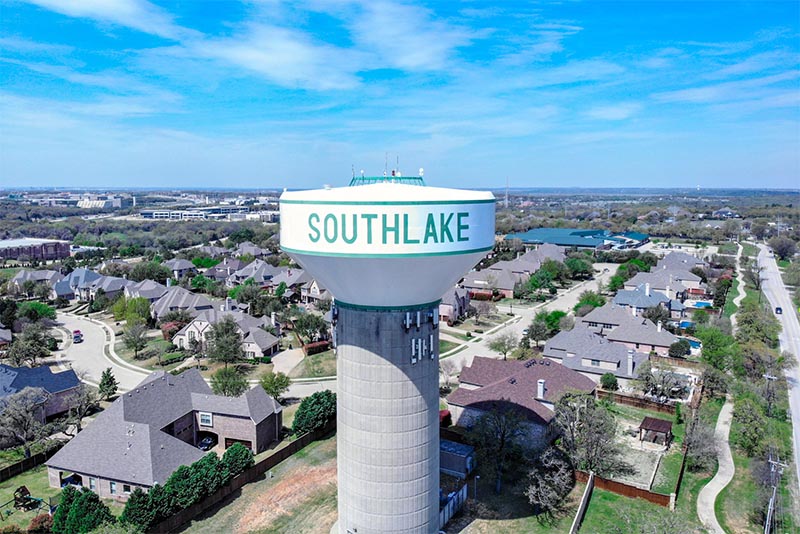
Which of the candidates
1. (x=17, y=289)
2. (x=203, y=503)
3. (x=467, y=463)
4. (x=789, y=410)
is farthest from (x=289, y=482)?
(x=17, y=289)

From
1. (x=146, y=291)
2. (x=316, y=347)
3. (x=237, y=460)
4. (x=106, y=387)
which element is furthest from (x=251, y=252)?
(x=237, y=460)

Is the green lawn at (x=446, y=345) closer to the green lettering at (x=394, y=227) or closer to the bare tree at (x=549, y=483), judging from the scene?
the bare tree at (x=549, y=483)

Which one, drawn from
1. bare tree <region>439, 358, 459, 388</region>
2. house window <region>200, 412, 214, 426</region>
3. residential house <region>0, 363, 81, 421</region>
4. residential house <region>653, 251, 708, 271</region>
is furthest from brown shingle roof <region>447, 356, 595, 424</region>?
residential house <region>653, 251, 708, 271</region>

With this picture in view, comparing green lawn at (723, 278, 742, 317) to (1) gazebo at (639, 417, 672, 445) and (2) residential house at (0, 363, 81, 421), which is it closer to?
(1) gazebo at (639, 417, 672, 445)

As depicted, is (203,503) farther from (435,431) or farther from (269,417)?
(435,431)

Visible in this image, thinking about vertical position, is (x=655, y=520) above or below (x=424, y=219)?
below

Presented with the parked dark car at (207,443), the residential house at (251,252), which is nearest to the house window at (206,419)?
the parked dark car at (207,443)
